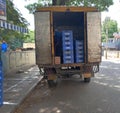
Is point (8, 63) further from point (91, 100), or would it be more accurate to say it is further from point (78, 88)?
point (91, 100)

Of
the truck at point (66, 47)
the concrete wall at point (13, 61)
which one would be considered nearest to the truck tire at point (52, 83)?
the truck at point (66, 47)

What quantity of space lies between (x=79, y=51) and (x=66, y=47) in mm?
617

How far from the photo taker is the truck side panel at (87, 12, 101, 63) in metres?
15.2

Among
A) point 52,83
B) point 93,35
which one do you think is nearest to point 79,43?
point 93,35

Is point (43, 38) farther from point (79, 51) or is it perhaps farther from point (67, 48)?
point (79, 51)

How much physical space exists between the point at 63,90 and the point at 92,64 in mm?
1892

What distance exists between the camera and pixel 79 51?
1592cm

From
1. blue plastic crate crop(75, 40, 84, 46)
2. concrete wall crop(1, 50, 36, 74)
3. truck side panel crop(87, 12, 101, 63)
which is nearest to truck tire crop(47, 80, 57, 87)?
truck side panel crop(87, 12, 101, 63)

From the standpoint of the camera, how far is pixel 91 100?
38.4ft

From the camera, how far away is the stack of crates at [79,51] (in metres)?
15.8

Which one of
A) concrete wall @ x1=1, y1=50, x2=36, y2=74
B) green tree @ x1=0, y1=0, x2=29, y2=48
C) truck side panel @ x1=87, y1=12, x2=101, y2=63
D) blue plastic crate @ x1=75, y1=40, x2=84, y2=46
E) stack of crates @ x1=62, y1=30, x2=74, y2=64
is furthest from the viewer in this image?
green tree @ x1=0, y1=0, x2=29, y2=48

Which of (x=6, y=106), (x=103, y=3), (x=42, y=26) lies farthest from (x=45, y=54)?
(x=103, y=3)

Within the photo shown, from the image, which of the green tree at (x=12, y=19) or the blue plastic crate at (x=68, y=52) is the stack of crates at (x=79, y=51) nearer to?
the blue plastic crate at (x=68, y=52)

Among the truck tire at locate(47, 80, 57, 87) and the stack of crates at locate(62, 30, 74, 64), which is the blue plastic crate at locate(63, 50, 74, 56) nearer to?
the stack of crates at locate(62, 30, 74, 64)
